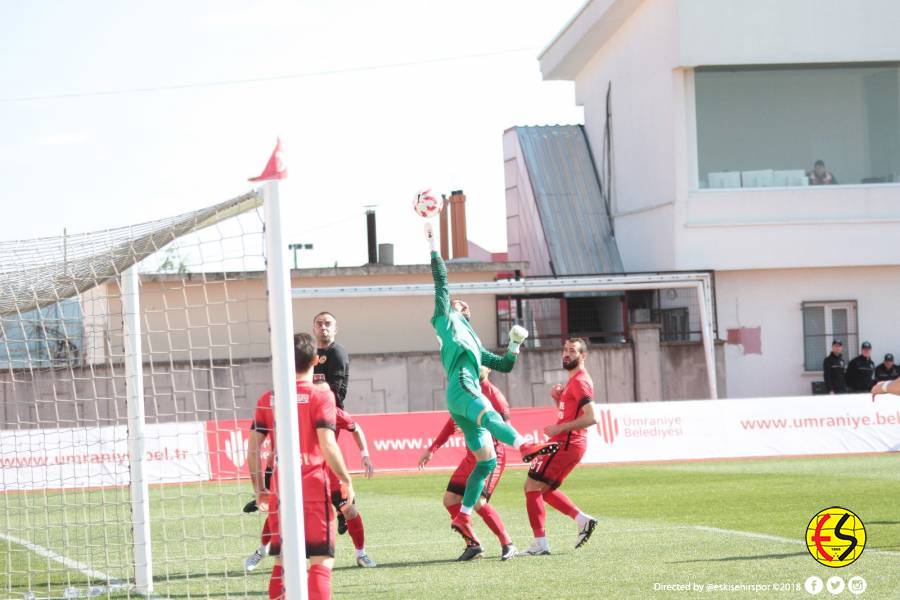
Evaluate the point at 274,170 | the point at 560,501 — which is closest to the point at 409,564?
the point at 560,501

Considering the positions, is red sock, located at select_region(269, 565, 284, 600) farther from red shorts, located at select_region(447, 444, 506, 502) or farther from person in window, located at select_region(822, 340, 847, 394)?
person in window, located at select_region(822, 340, 847, 394)

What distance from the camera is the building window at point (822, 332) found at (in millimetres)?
33438

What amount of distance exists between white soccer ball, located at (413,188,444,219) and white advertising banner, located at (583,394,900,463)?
13387mm

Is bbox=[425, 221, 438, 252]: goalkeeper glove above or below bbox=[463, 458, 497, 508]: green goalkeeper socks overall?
above

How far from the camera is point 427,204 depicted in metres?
10.5

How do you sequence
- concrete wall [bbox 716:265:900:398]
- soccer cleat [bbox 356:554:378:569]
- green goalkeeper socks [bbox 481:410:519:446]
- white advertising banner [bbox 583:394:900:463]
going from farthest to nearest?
concrete wall [bbox 716:265:900:398] → white advertising banner [bbox 583:394:900:463] → soccer cleat [bbox 356:554:378:569] → green goalkeeper socks [bbox 481:410:519:446]

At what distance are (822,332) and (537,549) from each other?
80.1 ft

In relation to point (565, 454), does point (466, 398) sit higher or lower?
higher

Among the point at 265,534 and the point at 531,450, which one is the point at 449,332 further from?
the point at 265,534

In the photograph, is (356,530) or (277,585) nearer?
(277,585)

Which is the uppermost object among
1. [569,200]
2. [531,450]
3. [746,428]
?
[569,200]

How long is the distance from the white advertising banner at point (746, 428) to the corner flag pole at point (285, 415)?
16587 mm

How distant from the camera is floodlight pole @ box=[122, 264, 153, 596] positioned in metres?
9.75

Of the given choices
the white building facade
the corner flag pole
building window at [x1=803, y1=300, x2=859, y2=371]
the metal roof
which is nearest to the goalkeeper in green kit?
the corner flag pole
